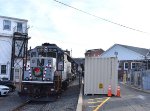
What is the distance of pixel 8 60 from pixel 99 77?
25.8 metres

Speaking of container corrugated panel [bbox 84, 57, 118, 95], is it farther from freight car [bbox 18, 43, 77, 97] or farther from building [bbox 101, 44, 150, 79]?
building [bbox 101, 44, 150, 79]

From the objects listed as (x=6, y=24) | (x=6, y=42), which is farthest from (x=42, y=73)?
(x=6, y=24)

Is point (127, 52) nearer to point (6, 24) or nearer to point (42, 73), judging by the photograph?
point (6, 24)

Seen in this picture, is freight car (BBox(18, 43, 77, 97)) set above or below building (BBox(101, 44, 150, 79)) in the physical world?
below

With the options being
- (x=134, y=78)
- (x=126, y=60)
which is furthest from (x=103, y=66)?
(x=126, y=60)

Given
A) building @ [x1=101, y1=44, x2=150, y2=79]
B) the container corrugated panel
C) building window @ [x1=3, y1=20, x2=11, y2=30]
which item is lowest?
the container corrugated panel

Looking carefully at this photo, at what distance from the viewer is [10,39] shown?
162ft

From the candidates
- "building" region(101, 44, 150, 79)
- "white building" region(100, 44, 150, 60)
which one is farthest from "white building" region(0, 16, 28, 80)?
"white building" region(100, 44, 150, 60)

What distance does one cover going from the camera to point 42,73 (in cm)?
2416

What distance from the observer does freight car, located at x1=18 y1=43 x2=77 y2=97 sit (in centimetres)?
2350

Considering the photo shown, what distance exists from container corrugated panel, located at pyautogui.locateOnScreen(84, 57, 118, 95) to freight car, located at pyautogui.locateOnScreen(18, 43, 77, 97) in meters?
2.04

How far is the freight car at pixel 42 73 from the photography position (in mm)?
23500

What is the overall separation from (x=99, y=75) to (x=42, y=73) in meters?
4.29

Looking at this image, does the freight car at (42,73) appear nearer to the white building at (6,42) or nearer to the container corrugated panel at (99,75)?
the container corrugated panel at (99,75)
